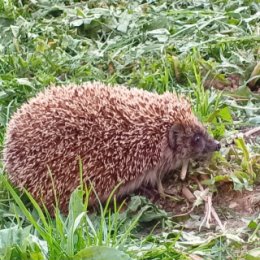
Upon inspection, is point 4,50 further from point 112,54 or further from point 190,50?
point 190,50

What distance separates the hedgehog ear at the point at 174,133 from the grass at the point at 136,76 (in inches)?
11.5

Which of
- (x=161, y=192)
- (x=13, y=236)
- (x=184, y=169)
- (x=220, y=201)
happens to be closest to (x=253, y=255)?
(x=220, y=201)

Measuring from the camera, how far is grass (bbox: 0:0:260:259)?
408 centimetres

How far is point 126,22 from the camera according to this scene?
7297 mm

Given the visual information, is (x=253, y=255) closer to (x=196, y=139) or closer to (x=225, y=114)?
(x=196, y=139)

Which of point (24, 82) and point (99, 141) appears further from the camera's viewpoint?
point (24, 82)

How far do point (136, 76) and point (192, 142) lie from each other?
125 centimetres

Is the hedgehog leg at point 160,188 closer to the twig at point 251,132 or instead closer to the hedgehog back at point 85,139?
the hedgehog back at point 85,139

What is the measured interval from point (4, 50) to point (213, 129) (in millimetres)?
2369

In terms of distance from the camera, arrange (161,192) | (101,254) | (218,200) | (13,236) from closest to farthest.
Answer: (101,254) < (13,236) < (218,200) < (161,192)

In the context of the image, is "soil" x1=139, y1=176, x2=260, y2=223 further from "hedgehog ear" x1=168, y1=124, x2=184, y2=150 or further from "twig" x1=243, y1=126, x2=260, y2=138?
"twig" x1=243, y1=126, x2=260, y2=138

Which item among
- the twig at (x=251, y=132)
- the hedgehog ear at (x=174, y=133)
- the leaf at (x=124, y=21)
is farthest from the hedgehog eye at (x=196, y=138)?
the leaf at (x=124, y=21)

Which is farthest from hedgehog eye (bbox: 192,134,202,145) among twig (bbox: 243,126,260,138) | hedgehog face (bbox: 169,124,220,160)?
twig (bbox: 243,126,260,138)

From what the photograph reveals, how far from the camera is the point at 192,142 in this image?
5.12m
